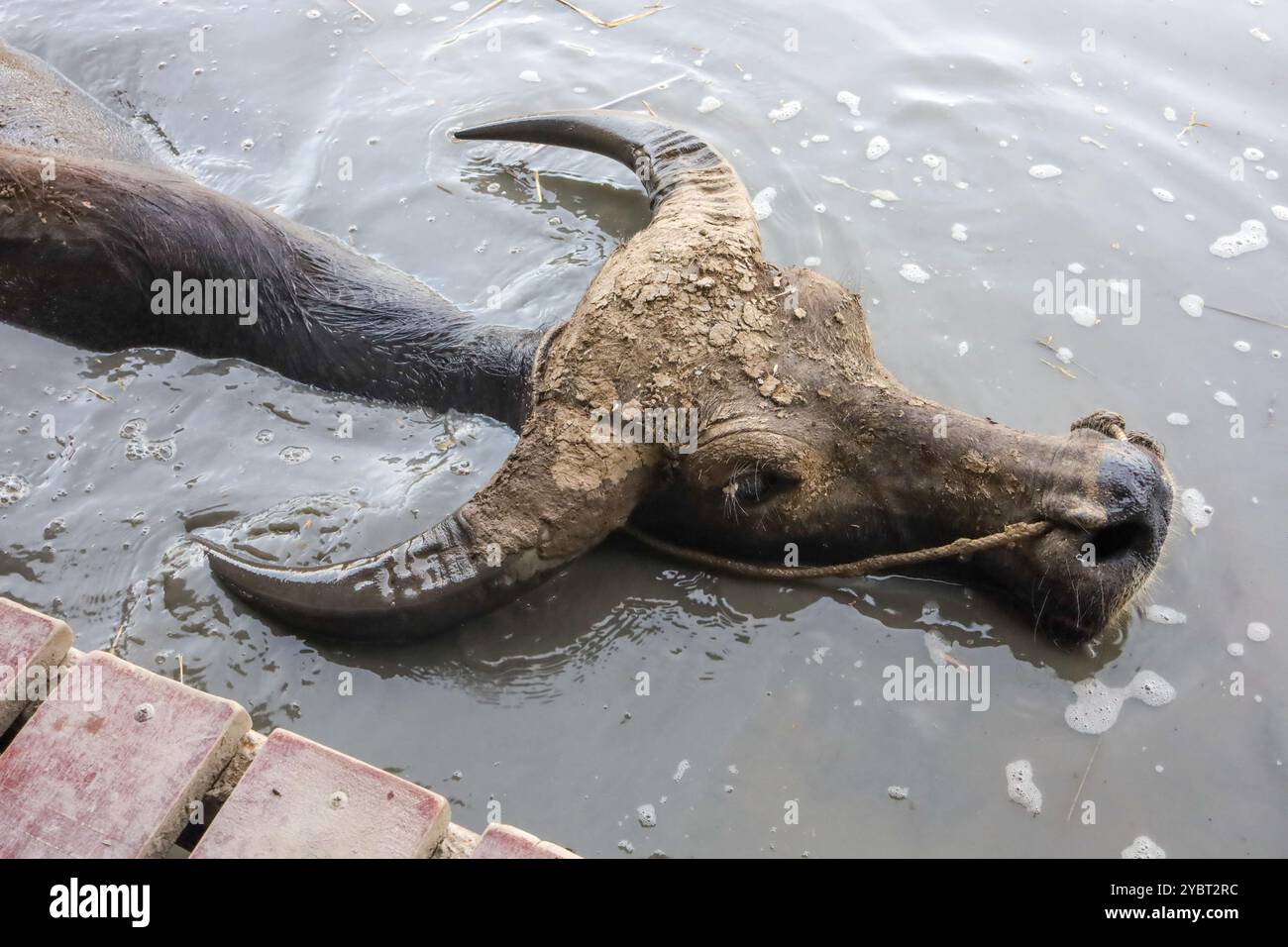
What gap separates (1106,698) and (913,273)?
2531 millimetres

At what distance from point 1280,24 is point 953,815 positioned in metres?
6.80

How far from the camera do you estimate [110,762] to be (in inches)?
118

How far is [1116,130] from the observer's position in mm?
6359

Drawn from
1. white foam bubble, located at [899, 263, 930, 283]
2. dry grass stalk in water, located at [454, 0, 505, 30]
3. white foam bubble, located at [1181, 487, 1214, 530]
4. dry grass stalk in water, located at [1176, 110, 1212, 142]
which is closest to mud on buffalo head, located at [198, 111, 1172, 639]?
white foam bubble, located at [1181, 487, 1214, 530]

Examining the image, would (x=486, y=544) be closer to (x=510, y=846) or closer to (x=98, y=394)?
(x=510, y=846)

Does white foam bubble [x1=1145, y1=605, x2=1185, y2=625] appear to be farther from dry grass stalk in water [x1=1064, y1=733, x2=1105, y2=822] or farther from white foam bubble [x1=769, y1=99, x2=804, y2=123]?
Answer: white foam bubble [x1=769, y1=99, x2=804, y2=123]

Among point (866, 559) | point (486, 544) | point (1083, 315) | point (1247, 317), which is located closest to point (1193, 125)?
point (1247, 317)

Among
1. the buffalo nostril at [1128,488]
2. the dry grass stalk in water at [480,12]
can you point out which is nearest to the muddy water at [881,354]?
the dry grass stalk in water at [480,12]

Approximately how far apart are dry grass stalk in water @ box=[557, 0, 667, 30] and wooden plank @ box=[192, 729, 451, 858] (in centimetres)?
595

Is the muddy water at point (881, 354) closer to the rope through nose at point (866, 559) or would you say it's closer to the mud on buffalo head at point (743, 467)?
the rope through nose at point (866, 559)

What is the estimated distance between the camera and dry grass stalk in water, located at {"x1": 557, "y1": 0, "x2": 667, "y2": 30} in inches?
289

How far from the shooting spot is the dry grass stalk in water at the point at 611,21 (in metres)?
7.34

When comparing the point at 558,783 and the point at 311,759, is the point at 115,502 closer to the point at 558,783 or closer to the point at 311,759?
the point at 311,759

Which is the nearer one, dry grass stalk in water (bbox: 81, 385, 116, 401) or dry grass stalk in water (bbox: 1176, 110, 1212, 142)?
dry grass stalk in water (bbox: 81, 385, 116, 401)
